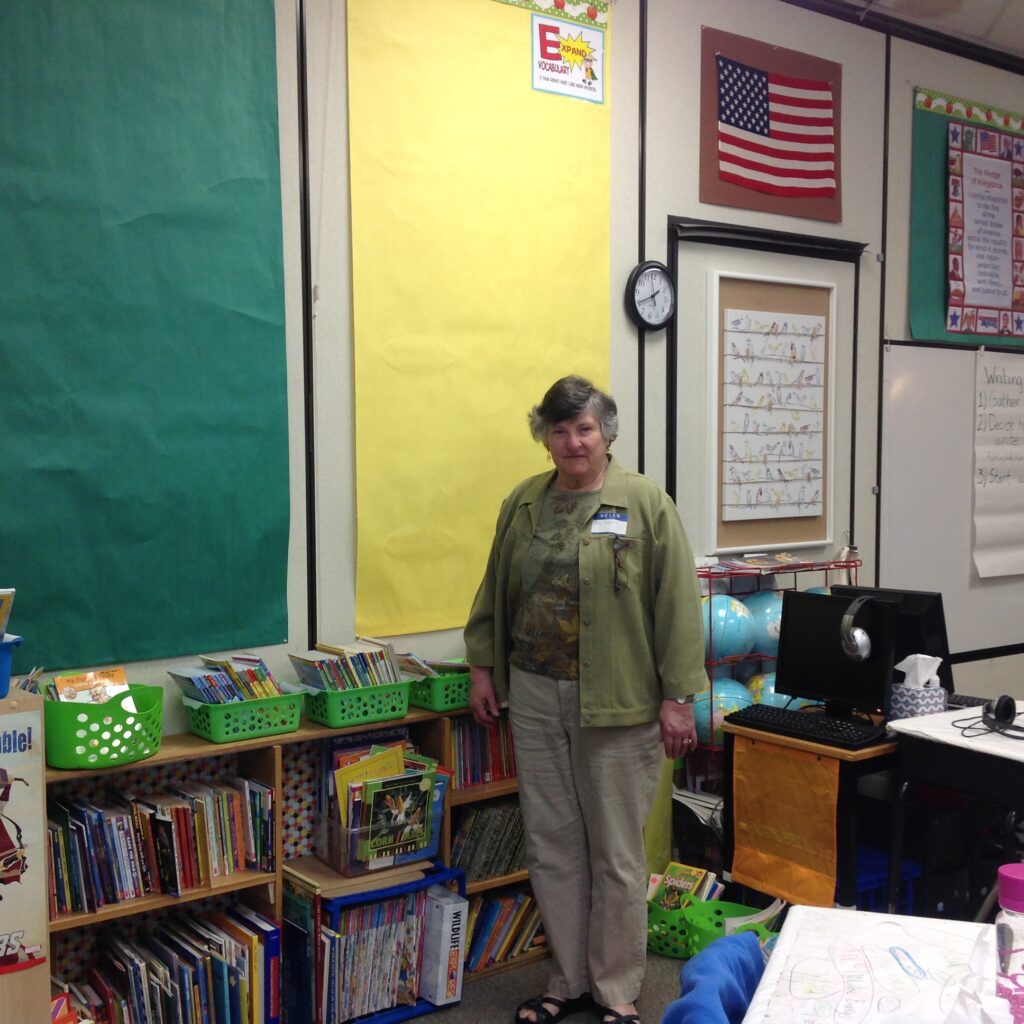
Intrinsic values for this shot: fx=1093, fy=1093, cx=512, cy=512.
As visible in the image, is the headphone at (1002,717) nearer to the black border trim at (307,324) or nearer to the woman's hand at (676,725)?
the woman's hand at (676,725)

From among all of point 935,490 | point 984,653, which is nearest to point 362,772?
point 935,490

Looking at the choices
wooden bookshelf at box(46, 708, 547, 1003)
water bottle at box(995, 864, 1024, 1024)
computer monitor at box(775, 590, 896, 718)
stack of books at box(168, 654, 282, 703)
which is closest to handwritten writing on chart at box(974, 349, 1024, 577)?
computer monitor at box(775, 590, 896, 718)

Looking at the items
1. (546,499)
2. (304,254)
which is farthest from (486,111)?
(546,499)

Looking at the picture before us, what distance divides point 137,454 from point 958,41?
4.01m

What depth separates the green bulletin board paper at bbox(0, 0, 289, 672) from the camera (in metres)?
2.64

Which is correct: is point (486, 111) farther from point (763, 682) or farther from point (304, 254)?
point (763, 682)

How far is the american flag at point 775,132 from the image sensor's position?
405 cm

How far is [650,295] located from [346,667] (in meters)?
1.73

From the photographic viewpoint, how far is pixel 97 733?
250 cm

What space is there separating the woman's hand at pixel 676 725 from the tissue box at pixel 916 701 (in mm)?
663

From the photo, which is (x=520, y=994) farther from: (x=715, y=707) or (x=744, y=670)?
(x=744, y=670)

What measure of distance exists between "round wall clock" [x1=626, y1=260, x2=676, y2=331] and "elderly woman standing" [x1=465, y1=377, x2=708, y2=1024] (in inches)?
38.7

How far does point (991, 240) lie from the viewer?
493cm

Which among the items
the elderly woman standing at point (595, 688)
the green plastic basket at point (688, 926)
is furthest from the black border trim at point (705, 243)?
the green plastic basket at point (688, 926)
